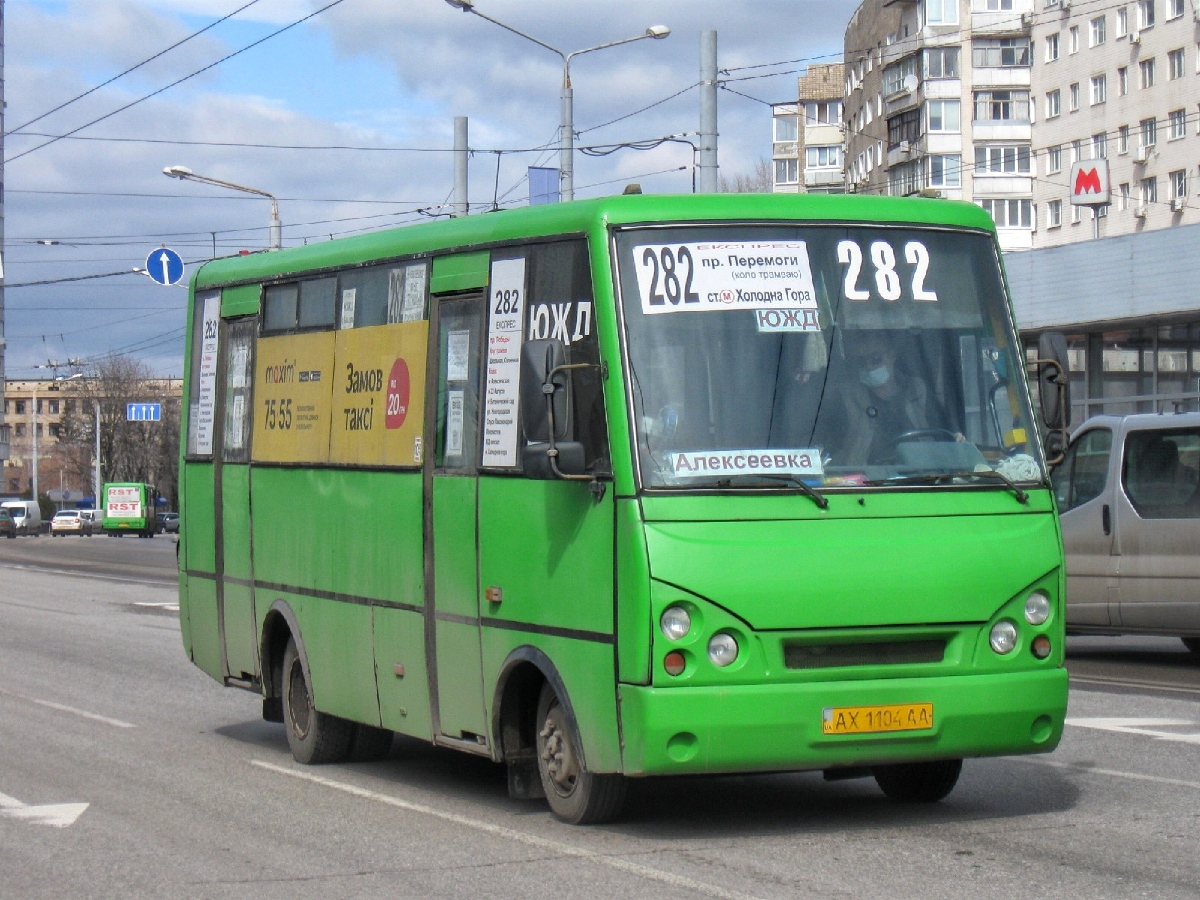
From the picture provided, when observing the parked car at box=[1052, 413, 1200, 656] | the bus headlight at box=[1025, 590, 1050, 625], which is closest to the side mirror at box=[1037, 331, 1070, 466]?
the bus headlight at box=[1025, 590, 1050, 625]

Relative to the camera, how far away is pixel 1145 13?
252ft

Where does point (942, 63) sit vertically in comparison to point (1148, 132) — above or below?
above

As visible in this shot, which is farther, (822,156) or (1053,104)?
(822,156)

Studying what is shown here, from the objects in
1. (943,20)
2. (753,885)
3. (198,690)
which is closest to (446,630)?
(753,885)

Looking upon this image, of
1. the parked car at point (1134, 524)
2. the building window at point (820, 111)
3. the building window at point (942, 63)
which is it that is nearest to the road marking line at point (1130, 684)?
the parked car at point (1134, 524)

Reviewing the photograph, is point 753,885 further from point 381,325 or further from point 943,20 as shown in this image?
point 943,20

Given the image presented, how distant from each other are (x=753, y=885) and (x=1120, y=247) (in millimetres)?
27423

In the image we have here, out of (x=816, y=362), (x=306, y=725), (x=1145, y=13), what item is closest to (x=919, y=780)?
(x=816, y=362)

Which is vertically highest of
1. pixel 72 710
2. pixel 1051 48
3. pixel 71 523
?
pixel 1051 48

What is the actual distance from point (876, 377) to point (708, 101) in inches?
824

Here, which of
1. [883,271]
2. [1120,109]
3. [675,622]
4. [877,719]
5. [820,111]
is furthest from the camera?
[820,111]

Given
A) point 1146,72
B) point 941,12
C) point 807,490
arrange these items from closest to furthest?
point 807,490 → point 1146,72 → point 941,12

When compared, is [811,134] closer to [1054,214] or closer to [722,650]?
[1054,214]

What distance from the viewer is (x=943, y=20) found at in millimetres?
91375
